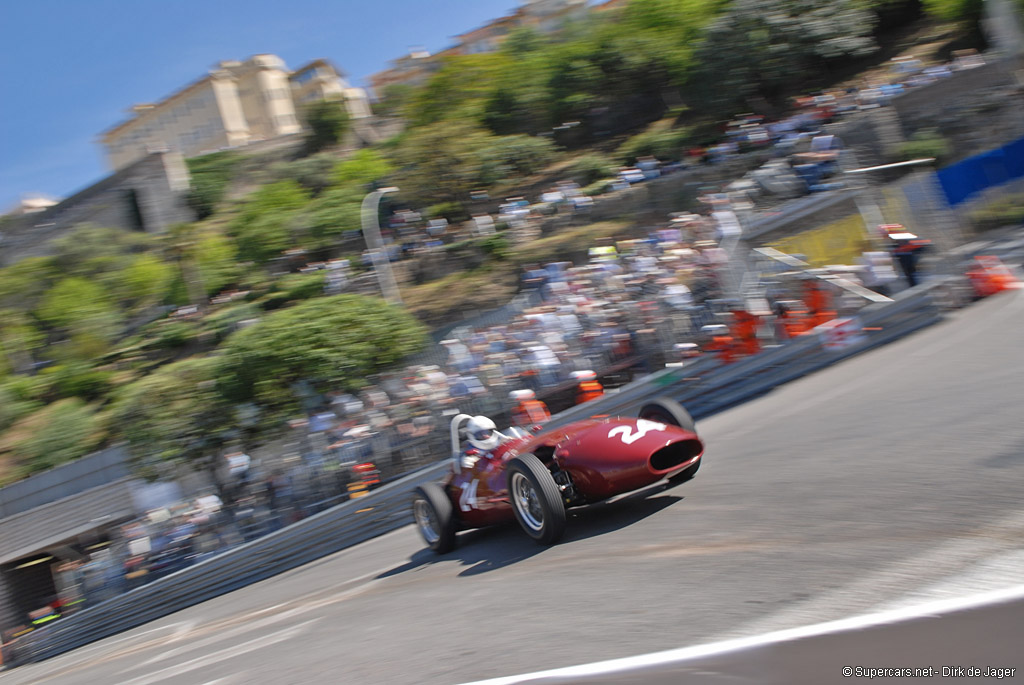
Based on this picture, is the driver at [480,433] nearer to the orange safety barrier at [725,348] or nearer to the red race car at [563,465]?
the red race car at [563,465]

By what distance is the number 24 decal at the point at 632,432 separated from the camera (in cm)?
611

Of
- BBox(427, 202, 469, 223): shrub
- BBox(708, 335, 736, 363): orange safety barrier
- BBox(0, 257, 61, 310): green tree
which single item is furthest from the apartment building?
BBox(708, 335, 736, 363): orange safety barrier

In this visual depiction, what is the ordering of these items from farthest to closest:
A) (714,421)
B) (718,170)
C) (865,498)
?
(718,170) < (714,421) < (865,498)

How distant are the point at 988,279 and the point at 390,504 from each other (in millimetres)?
8924

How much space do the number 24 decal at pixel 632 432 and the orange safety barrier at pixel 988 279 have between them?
7.58m

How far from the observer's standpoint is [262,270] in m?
31.8

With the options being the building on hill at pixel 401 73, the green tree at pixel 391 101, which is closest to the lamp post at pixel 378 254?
the green tree at pixel 391 101

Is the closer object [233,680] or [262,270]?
[233,680]

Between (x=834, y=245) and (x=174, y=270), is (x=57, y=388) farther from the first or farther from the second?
(x=834, y=245)

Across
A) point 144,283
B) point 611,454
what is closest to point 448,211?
point 144,283

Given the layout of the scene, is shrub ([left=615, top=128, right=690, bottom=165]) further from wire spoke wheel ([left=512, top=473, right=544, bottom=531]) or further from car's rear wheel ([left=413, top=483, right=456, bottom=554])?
wire spoke wheel ([left=512, top=473, right=544, bottom=531])

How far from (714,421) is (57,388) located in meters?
27.7

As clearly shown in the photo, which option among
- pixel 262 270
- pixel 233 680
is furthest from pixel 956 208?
pixel 262 270

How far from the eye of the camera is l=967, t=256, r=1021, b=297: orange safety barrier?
11.6 m
